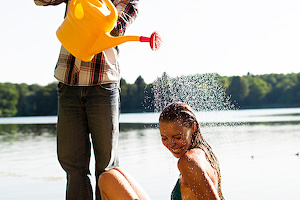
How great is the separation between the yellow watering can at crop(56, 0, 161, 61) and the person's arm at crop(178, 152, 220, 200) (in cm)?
68

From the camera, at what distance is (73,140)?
258cm

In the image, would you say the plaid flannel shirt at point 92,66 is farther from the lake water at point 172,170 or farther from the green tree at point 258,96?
the green tree at point 258,96

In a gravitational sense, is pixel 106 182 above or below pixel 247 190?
above

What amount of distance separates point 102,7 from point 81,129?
719 mm

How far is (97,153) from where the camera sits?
2576 millimetres

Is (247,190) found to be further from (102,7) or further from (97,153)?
(102,7)

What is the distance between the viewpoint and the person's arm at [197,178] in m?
1.64

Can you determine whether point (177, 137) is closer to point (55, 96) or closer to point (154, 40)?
point (154, 40)

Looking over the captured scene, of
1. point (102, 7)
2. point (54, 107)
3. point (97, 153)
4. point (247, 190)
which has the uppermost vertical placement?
point (102, 7)

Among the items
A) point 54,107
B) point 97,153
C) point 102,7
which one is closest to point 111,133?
point 97,153

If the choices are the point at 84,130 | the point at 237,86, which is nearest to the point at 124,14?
the point at 84,130

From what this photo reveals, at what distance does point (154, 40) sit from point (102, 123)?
0.62 m

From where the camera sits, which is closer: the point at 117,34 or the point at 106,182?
the point at 106,182

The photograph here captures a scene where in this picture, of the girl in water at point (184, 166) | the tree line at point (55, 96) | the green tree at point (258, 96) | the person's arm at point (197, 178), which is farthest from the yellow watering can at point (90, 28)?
the green tree at point (258, 96)
